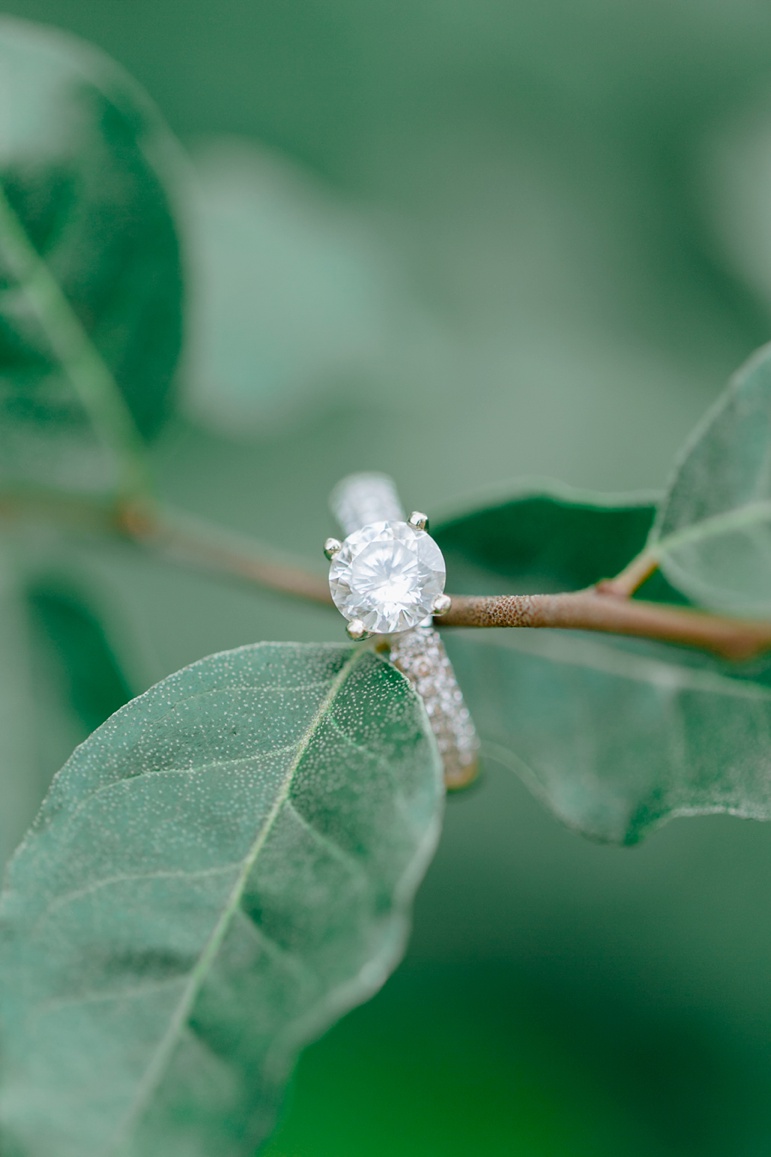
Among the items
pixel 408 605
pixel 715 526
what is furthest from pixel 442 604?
pixel 715 526

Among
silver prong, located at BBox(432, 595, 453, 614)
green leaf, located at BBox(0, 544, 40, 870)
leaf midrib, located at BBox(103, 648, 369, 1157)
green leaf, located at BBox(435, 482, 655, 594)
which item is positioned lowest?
green leaf, located at BBox(0, 544, 40, 870)

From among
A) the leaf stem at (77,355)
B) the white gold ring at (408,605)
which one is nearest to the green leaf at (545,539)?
the white gold ring at (408,605)

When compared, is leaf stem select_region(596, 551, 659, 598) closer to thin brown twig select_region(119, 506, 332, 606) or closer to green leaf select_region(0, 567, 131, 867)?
thin brown twig select_region(119, 506, 332, 606)

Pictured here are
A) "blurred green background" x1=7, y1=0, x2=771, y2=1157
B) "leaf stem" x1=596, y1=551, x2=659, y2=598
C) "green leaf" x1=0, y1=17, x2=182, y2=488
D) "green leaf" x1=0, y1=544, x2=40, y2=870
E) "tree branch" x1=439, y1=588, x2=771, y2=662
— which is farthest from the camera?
"blurred green background" x1=7, y1=0, x2=771, y2=1157

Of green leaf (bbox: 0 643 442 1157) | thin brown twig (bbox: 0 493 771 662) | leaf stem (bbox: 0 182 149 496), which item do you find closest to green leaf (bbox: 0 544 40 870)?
thin brown twig (bbox: 0 493 771 662)

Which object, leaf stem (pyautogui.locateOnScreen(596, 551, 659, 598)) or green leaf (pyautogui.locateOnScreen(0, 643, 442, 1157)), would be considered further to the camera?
leaf stem (pyautogui.locateOnScreen(596, 551, 659, 598))

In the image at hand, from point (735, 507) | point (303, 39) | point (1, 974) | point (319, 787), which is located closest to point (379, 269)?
point (303, 39)

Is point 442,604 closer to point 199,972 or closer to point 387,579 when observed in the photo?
point 387,579
